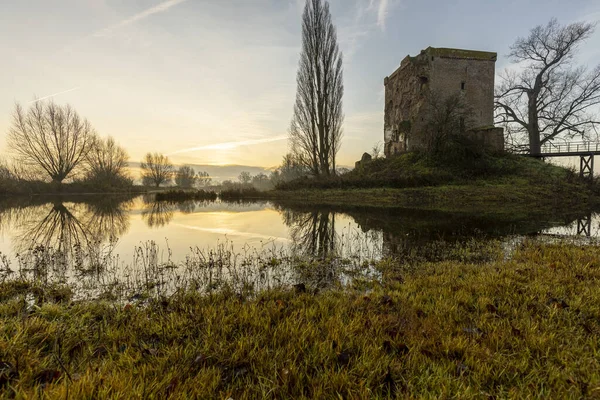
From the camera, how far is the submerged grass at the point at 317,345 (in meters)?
1.82

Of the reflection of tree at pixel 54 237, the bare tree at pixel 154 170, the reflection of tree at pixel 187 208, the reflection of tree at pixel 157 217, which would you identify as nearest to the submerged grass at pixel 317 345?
the reflection of tree at pixel 54 237

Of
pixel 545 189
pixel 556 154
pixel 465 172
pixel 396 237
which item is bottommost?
pixel 396 237

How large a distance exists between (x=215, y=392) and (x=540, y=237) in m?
10.3

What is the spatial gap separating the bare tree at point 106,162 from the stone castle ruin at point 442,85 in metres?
46.0

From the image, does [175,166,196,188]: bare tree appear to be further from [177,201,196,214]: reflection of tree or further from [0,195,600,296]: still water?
[0,195,600,296]: still water

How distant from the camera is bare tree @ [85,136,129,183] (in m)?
43.5

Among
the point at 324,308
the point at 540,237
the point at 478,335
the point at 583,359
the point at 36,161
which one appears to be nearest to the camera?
the point at 583,359

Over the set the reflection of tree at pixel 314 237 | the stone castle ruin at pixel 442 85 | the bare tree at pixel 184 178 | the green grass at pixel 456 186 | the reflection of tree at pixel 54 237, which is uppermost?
the stone castle ruin at pixel 442 85

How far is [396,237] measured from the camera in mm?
8508

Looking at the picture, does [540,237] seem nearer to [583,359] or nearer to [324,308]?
[583,359]

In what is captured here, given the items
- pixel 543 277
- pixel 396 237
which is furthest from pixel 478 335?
pixel 396 237

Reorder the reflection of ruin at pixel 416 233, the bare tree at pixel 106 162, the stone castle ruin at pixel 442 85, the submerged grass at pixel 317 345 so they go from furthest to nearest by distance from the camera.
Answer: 1. the bare tree at pixel 106 162
2. the stone castle ruin at pixel 442 85
3. the reflection of ruin at pixel 416 233
4. the submerged grass at pixel 317 345

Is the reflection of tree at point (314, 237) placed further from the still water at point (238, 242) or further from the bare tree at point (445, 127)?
the bare tree at point (445, 127)

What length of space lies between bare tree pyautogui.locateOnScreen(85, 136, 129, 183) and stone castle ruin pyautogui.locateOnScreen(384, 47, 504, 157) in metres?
46.0
